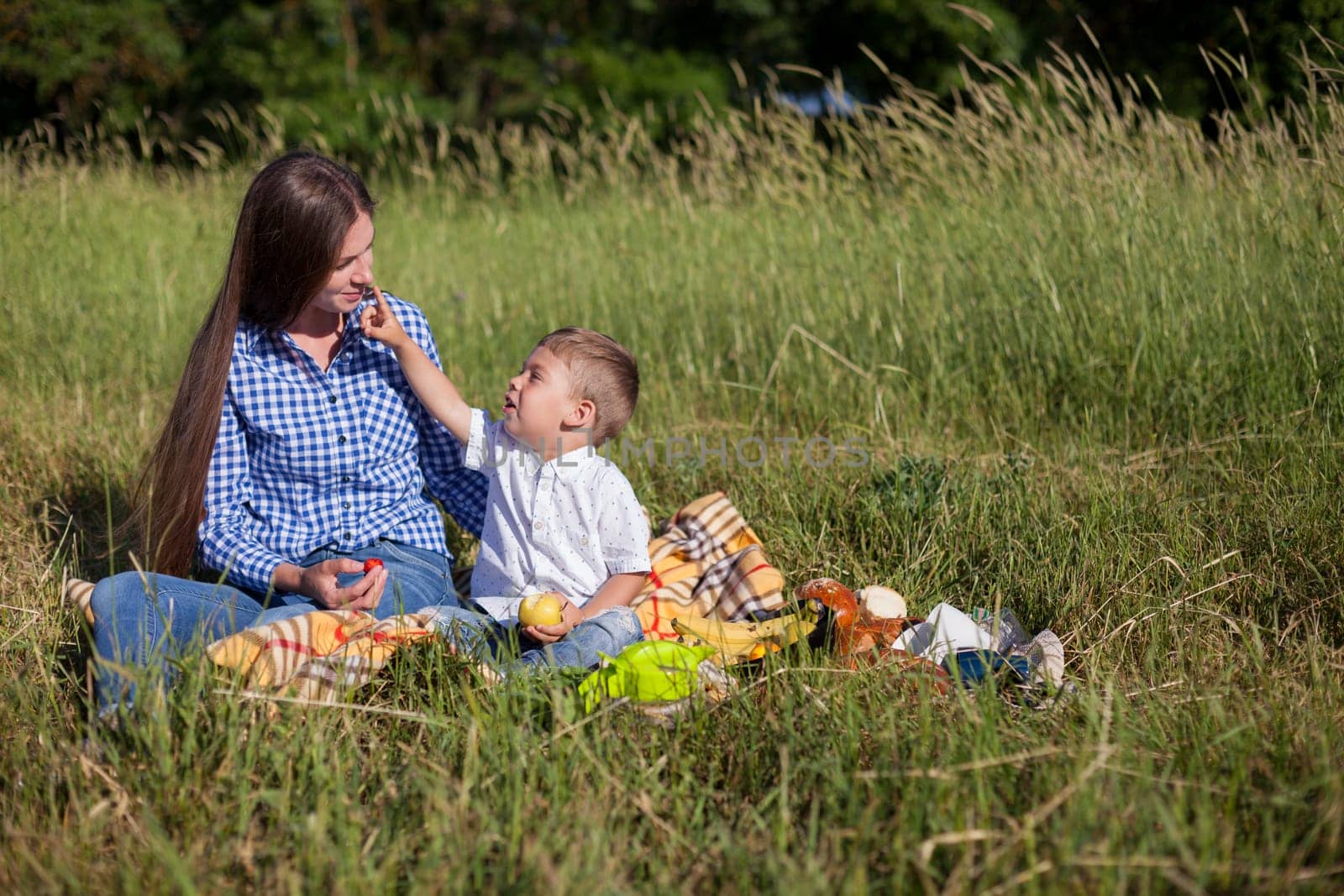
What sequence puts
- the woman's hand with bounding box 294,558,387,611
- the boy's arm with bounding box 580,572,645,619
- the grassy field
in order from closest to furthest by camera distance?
the grassy field → the woman's hand with bounding box 294,558,387,611 → the boy's arm with bounding box 580,572,645,619

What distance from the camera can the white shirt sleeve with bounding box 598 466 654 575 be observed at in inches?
95.6

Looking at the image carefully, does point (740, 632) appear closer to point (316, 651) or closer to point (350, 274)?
point (316, 651)

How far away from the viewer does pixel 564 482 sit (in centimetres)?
247

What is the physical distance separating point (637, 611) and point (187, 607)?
1.00 metres

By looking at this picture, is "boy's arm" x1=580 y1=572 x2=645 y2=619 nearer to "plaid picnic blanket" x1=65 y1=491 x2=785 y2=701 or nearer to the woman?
"plaid picnic blanket" x1=65 y1=491 x2=785 y2=701

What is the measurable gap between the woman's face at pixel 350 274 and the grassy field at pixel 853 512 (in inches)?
27.4

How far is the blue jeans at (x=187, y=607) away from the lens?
1995mm

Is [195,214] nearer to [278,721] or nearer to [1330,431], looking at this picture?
[278,721]

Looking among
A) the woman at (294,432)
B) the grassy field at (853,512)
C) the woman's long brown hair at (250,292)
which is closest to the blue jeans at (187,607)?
the woman at (294,432)

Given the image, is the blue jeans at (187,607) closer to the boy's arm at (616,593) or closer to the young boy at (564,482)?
the young boy at (564,482)

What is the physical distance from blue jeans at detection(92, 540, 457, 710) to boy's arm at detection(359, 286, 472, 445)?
1.14 ft

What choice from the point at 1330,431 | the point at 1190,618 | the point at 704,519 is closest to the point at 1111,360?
the point at 1330,431

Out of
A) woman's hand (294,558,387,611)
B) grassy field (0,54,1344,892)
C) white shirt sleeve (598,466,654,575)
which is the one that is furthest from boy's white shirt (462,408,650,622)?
grassy field (0,54,1344,892)

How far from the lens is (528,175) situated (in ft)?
19.6
